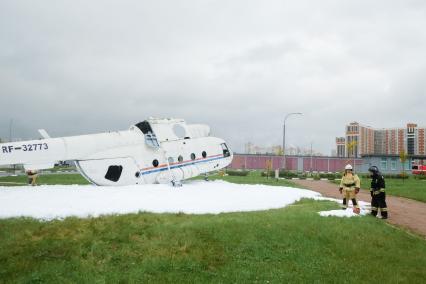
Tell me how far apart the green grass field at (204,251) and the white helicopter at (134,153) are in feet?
17.8

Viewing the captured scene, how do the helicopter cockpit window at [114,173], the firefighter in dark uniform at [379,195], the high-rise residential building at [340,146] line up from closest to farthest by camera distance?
1. the firefighter in dark uniform at [379,195]
2. the helicopter cockpit window at [114,173]
3. the high-rise residential building at [340,146]

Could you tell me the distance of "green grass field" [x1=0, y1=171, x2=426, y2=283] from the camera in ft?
32.0

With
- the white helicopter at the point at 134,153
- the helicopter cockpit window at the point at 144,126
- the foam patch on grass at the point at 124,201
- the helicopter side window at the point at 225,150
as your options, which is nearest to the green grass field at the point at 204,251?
the foam patch on grass at the point at 124,201

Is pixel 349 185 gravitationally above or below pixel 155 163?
below

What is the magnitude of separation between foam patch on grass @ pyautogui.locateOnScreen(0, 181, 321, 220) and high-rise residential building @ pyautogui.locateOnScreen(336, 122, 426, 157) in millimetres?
102346

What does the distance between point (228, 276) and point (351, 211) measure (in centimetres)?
896

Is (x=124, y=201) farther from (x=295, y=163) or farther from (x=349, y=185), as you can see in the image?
(x=295, y=163)

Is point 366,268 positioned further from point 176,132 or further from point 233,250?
point 176,132

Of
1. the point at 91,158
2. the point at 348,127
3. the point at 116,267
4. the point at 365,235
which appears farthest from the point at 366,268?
the point at 348,127

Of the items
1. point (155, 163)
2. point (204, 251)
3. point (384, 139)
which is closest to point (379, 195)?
point (204, 251)

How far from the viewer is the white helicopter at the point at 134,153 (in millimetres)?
17578

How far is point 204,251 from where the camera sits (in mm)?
10961

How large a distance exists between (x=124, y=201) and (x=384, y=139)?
148252 millimetres

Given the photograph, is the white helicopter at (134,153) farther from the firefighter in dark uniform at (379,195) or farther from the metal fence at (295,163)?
the metal fence at (295,163)
